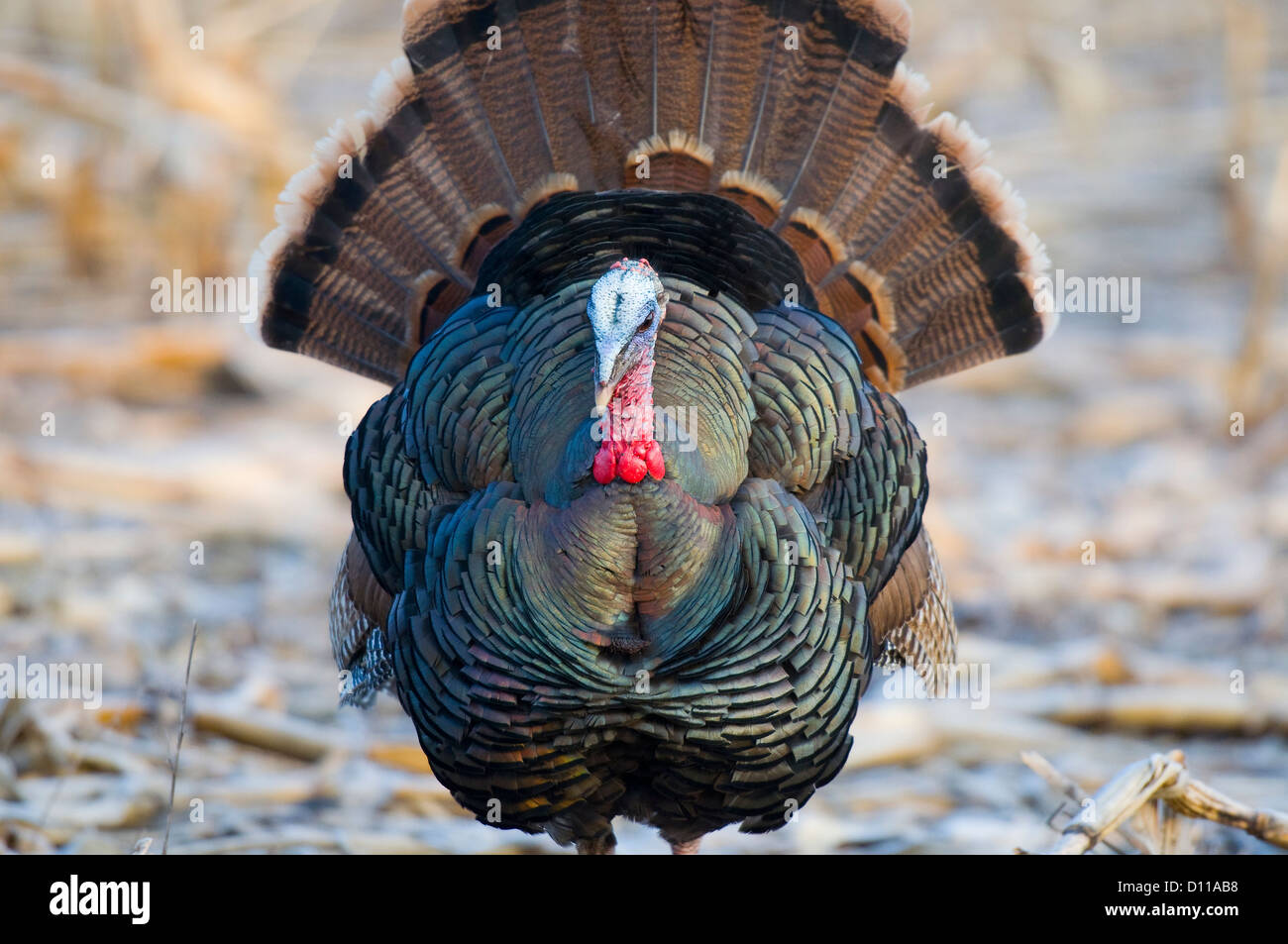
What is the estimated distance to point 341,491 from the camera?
7.79m

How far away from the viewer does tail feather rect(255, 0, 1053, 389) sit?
4387 mm

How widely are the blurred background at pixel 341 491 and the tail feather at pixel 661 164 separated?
1.64 m

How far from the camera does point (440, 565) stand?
3.69 m

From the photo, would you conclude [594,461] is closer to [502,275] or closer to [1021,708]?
[502,275]

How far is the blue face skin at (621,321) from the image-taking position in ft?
11.1

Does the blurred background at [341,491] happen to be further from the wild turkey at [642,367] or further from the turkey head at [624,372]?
the turkey head at [624,372]

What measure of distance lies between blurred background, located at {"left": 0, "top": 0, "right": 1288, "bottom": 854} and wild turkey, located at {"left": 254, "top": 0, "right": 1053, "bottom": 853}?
3.56ft

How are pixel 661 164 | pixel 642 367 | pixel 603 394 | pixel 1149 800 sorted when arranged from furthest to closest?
pixel 661 164 < pixel 1149 800 < pixel 642 367 < pixel 603 394

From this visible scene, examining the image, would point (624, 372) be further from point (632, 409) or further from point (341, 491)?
point (341, 491)

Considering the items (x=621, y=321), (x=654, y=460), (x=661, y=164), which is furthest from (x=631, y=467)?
(x=661, y=164)

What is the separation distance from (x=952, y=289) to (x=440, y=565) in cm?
205

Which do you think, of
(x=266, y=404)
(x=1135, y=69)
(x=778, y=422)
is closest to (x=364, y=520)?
(x=778, y=422)

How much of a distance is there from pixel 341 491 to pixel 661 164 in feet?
12.6

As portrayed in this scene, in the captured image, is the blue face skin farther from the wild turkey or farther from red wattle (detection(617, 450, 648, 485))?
red wattle (detection(617, 450, 648, 485))
